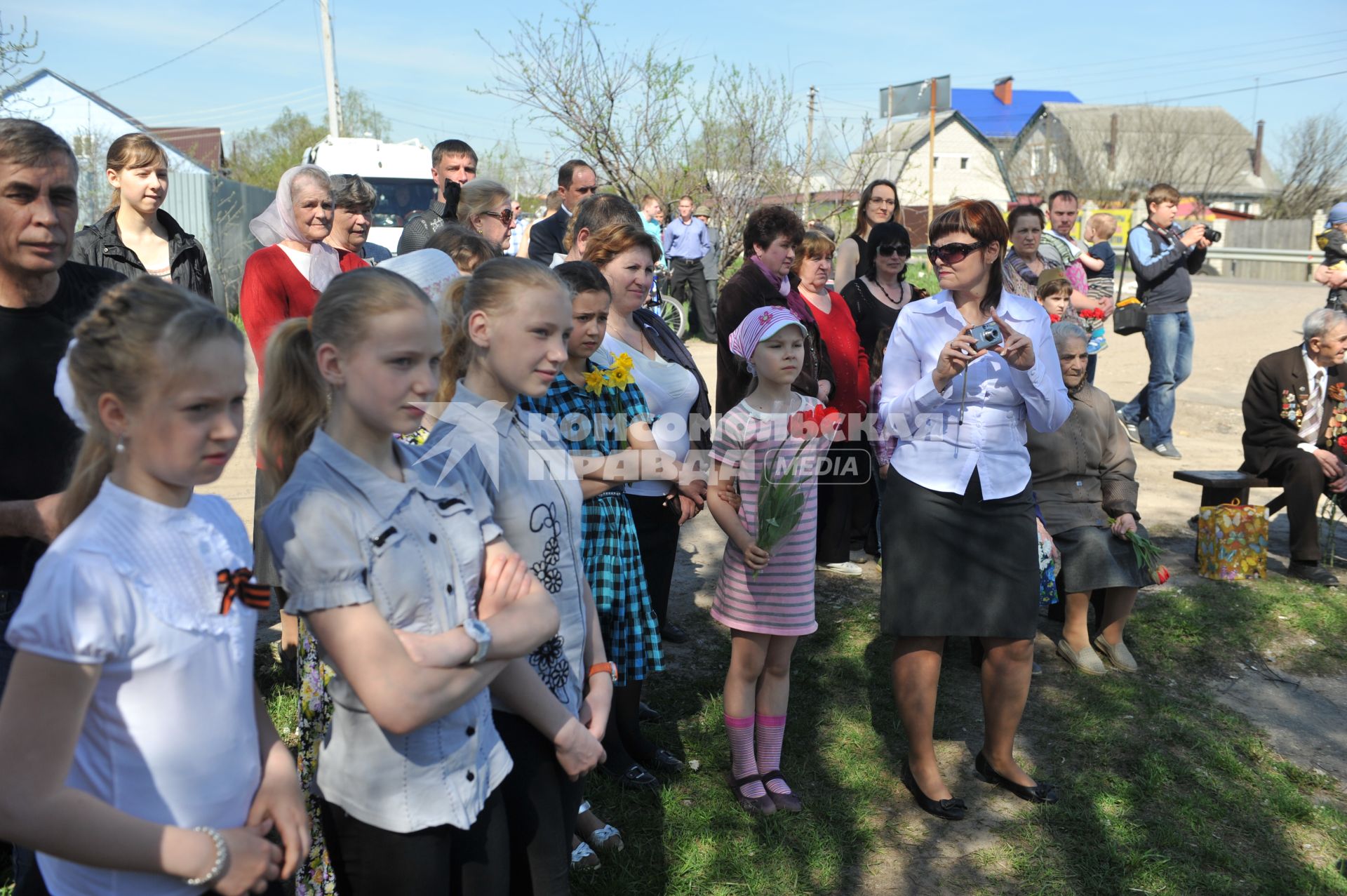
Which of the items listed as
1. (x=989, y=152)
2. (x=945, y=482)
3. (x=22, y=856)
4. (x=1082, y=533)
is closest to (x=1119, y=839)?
(x=945, y=482)

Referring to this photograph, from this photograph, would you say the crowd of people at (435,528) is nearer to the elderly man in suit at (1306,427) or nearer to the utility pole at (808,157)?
the elderly man in suit at (1306,427)

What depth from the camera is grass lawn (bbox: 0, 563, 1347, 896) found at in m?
3.31

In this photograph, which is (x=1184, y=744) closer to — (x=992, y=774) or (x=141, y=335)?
(x=992, y=774)

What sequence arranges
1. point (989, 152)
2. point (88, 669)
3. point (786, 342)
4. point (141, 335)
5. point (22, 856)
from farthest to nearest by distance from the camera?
1. point (989, 152)
2. point (786, 342)
3. point (22, 856)
4. point (141, 335)
5. point (88, 669)

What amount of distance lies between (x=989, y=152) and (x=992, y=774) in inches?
2304

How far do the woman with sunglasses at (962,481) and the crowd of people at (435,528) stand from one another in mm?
13

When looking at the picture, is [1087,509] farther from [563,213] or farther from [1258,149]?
[1258,149]

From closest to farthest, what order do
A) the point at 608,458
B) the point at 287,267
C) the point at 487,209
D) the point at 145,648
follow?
the point at 145,648 < the point at 608,458 < the point at 287,267 < the point at 487,209

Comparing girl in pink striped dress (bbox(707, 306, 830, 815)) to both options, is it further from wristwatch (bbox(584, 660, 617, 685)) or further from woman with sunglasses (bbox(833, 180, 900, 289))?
woman with sunglasses (bbox(833, 180, 900, 289))

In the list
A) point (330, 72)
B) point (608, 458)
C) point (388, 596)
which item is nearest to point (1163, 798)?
point (608, 458)

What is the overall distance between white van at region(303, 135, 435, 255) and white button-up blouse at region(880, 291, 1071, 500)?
38.5ft

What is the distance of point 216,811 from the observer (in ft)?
5.42

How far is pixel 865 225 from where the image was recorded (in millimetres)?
7117

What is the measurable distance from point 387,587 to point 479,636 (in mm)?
187
